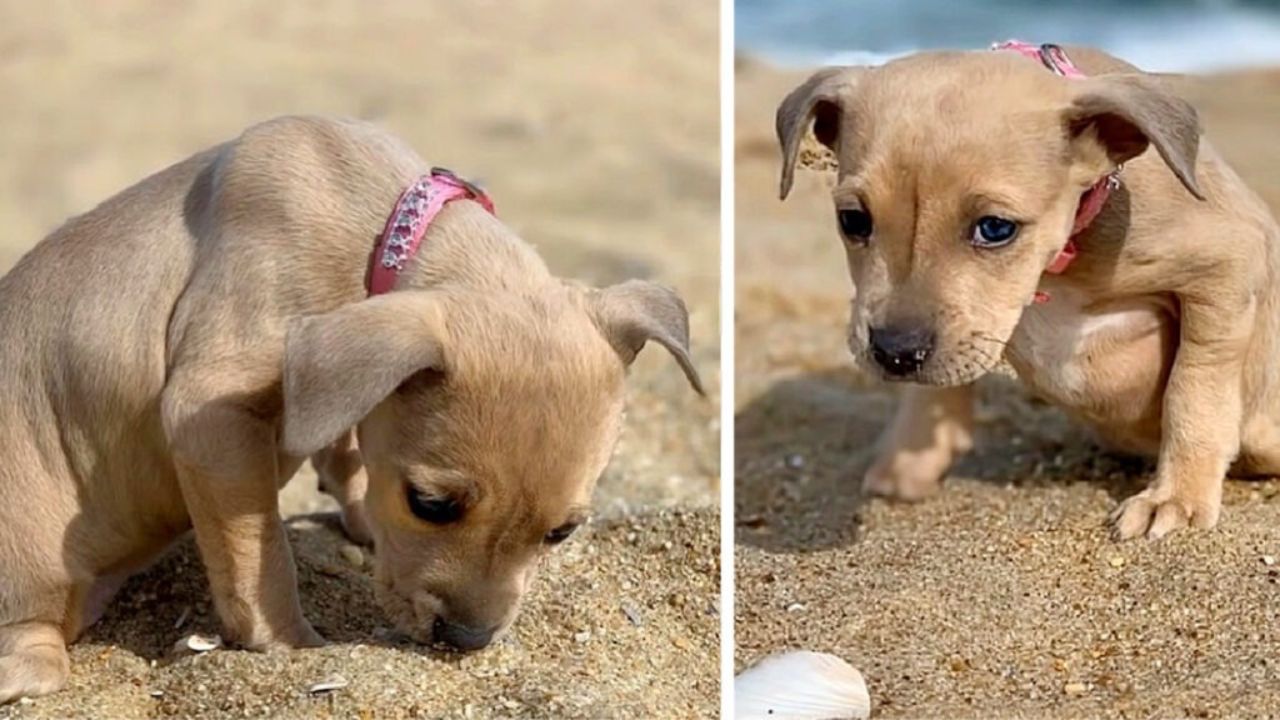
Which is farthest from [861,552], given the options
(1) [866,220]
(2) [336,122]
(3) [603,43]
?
(3) [603,43]

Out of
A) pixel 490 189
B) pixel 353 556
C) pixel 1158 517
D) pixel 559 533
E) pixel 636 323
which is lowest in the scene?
pixel 490 189

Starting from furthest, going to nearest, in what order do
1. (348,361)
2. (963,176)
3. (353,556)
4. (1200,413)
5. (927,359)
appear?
1. (353,556)
2. (1200,413)
3. (927,359)
4. (963,176)
5. (348,361)

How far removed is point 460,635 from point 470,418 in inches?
21.1

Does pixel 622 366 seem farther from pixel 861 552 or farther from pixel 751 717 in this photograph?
pixel 861 552

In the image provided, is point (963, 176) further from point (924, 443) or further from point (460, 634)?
point (924, 443)

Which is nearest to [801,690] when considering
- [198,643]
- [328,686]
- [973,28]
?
[328,686]

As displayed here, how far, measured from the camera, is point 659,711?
4008 mm

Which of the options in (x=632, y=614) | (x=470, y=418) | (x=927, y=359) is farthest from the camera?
(x=632, y=614)

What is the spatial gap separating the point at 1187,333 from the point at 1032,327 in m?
0.39

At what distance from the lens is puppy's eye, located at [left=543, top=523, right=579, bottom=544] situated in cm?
371

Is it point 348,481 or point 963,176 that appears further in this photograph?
point 348,481

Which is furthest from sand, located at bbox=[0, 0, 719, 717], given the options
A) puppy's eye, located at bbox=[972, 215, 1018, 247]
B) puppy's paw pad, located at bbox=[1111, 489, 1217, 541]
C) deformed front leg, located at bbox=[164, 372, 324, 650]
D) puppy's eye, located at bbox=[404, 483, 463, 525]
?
puppy's eye, located at bbox=[972, 215, 1018, 247]

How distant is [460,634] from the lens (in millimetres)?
3779

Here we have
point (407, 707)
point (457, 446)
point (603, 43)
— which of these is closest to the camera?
point (457, 446)
